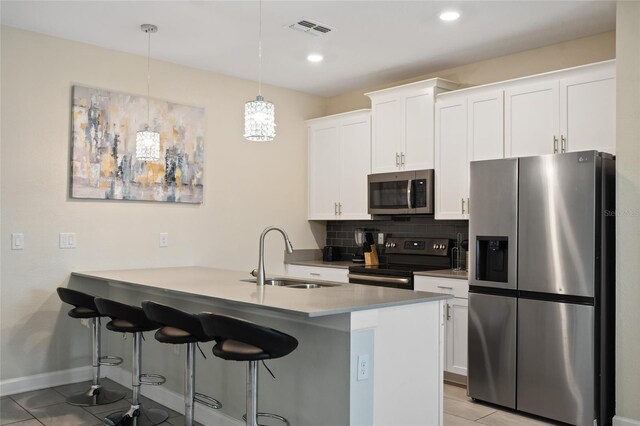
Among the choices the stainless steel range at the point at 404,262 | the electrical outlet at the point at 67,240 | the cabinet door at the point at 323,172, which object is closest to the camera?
the electrical outlet at the point at 67,240

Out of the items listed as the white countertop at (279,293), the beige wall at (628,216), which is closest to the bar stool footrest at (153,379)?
the white countertop at (279,293)

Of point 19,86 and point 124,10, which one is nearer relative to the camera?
point 124,10

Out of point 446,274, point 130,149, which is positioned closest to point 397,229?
point 446,274

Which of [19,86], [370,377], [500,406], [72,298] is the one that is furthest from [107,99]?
[500,406]

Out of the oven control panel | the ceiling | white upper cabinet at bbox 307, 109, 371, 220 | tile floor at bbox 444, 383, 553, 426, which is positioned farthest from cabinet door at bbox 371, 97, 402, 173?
tile floor at bbox 444, 383, 553, 426

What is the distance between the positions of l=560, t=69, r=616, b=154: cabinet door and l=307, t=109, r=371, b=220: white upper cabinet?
6.34 feet

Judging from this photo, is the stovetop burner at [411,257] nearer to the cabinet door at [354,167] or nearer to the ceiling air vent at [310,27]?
the cabinet door at [354,167]

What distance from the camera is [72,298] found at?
3.92 meters

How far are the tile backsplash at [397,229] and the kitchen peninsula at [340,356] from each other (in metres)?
2.07

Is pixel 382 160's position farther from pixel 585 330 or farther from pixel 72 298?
pixel 72 298

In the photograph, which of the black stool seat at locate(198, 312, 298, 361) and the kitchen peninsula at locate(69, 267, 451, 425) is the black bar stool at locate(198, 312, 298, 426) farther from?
the kitchen peninsula at locate(69, 267, 451, 425)

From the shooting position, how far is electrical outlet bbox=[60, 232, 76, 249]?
4332mm

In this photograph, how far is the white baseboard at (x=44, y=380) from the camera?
410 centimetres

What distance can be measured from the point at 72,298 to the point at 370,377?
235 cm
